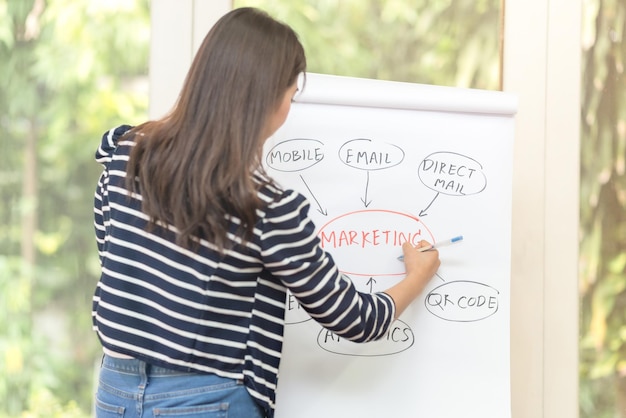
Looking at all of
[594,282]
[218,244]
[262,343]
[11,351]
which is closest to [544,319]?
[594,282]

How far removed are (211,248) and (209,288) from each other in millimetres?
63

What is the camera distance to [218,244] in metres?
1.16

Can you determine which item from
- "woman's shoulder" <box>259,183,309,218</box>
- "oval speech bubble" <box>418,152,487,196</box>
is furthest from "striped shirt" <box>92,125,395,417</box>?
"oval speech bubble" <box>418,152,487,196</box>

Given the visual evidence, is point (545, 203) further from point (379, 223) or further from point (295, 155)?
point (295, 155)

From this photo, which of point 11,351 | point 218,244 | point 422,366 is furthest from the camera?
point 11,351

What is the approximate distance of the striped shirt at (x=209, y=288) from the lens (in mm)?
1180

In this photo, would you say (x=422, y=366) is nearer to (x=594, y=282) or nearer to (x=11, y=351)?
(x=594, y=282)

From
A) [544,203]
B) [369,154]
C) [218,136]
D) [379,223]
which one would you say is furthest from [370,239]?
[544,203]

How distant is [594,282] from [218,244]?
1.30m

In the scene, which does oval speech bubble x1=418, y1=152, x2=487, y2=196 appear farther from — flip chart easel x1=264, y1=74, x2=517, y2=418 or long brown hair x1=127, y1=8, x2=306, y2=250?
long brown hair x1=127, y1=8, x2=306, y2=250

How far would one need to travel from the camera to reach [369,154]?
5.26 feet

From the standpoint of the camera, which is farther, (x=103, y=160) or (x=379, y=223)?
(x=379, y=223)

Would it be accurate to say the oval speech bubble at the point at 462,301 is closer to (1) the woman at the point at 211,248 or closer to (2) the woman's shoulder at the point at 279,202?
(1) the woman at the point at 211,248

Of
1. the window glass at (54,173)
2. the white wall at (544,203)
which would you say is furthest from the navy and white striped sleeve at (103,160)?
the white wall at (544,203)
